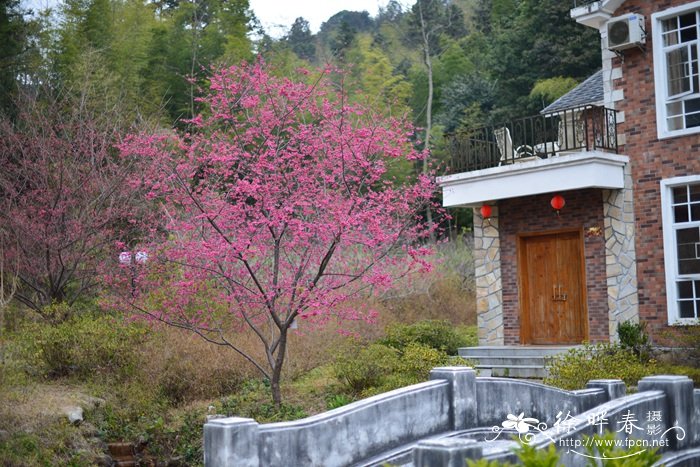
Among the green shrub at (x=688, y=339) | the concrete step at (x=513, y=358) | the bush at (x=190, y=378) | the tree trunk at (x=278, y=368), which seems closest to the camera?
the tree trunk at (x=278, y=368)

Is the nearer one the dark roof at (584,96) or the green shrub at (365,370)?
the green shrub at (365,370)

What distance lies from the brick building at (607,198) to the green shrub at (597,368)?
4.42 ft

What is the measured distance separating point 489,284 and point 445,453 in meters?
9.18

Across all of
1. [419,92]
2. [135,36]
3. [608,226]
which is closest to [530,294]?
[608,226]

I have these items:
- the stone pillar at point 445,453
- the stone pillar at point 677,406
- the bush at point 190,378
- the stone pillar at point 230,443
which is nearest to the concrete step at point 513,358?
the bush at point 190,378

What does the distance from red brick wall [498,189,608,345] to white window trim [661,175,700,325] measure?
35.5 inches

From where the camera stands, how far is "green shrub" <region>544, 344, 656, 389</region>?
1008cm

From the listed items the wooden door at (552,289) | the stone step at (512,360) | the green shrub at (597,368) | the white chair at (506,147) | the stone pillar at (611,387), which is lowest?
the stone step at (512,360)

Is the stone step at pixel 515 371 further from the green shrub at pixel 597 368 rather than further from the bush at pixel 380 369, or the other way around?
the bush at pixel 380 369

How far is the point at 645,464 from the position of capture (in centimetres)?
411

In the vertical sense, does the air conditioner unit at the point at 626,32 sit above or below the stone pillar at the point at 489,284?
above

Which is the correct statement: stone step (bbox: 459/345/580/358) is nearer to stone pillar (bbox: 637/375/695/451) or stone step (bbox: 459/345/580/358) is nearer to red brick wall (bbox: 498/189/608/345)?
red brick wall (bbox: 498/189/608/345)

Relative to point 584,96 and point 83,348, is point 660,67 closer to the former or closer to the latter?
point 584,96

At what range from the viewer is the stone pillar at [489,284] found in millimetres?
13539
